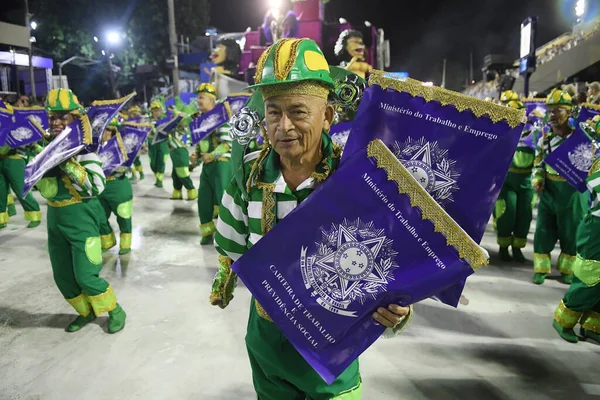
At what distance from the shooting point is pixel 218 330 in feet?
12.0

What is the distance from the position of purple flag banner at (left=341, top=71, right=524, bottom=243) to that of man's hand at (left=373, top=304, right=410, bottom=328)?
0.31 meters

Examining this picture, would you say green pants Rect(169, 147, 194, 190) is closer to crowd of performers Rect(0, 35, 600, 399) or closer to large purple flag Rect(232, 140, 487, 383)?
crowd of performers Rect(0, 35, 600, 399)

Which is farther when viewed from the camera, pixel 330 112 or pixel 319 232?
pixel 330 112

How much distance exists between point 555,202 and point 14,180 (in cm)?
780

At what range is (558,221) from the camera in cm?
455

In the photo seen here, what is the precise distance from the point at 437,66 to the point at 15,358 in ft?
142

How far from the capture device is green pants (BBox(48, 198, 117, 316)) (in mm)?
3383

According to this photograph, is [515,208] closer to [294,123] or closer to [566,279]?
[566,279]

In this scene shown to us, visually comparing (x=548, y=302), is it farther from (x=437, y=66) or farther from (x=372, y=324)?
(x=437, y=66)

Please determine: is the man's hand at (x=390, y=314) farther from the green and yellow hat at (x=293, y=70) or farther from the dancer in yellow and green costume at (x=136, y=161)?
the dancer in yellow and green costume at (x=136, y=161)

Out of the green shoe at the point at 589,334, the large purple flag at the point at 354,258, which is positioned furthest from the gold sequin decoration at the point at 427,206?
the green shoe at the point at 589,334

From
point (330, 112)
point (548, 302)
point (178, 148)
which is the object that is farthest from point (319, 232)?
point (178, 148)

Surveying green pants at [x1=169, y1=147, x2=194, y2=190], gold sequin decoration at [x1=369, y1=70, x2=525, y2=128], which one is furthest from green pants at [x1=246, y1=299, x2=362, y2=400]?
green pants at [x1=169, y1=147, x2=194, y2=190]

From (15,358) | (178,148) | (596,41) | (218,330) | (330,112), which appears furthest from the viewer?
(596,41)
